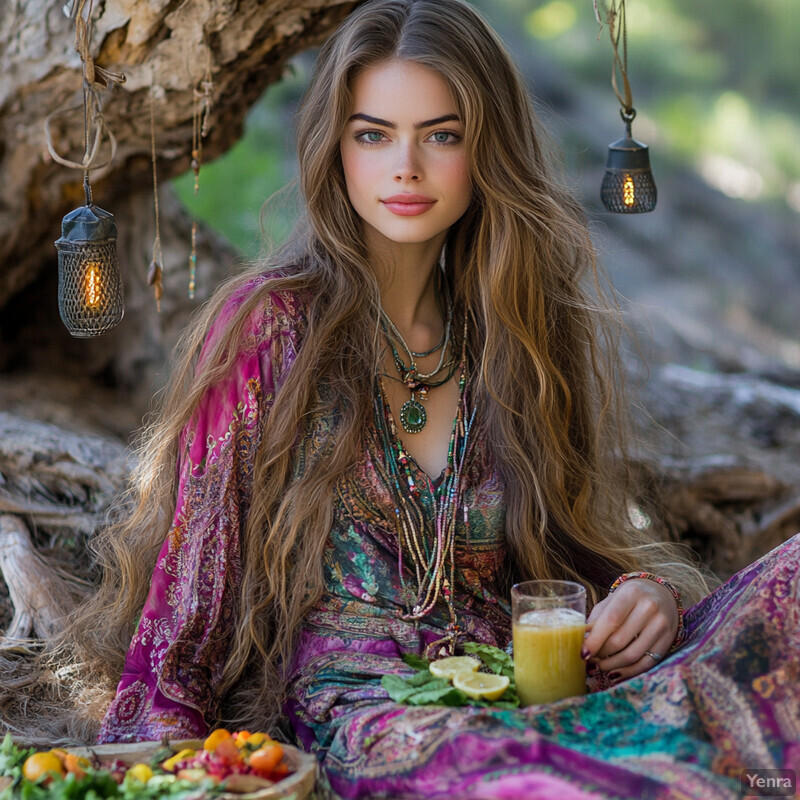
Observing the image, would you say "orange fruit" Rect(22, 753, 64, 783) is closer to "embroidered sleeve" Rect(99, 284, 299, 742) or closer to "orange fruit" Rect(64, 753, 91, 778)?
"orange fruit" Rect(64, 753, 91, 778)

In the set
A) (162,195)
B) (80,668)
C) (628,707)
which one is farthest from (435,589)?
(162,195)

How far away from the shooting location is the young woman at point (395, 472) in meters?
1.87

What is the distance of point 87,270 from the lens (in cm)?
204

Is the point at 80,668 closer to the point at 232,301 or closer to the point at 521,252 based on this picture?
the point at 232,301

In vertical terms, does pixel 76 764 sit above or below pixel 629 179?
below

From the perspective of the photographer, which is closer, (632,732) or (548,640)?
(632,732)

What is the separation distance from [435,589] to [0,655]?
1.07 metres

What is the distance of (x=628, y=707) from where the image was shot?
1.75 metres

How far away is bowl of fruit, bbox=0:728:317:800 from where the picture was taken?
159 centimetres

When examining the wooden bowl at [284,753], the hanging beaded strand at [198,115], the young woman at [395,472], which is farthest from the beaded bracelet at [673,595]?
the hanging beaded strand at [198,115]

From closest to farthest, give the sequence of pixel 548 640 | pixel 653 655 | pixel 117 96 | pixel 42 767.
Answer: pixel 42 767 → pixel 548 640 → pixel 653 655 → pixel 117 96

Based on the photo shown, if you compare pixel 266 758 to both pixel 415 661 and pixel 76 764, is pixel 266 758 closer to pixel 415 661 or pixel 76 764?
pixel 76 764

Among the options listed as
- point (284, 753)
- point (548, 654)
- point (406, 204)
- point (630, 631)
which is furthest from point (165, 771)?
point (406, 204)

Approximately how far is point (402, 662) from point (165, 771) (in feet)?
1.74
